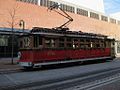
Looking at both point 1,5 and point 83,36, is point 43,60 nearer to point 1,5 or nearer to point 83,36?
point 83,36

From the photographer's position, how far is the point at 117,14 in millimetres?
110312

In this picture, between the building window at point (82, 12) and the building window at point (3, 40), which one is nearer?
the building window at point (3, 40)

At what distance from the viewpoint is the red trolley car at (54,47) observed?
23.1 meters

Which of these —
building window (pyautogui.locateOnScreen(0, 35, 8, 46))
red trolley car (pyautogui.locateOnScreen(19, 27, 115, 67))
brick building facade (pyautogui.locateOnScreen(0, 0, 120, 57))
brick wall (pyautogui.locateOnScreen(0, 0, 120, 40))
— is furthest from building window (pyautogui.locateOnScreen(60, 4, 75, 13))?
red trolley car (pyautogui.locateOnScreen(19, 27, 115, 67))

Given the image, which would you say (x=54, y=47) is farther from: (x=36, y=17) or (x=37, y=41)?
(x=36, y=17)

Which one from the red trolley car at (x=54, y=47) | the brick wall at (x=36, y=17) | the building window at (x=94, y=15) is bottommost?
the red trolley car at (x=54, y=47)

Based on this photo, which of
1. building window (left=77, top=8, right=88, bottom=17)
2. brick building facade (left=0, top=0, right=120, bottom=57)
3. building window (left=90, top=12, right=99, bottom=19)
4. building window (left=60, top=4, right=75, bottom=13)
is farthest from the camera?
building window (left=90, top=12, right=99, bottom=19)

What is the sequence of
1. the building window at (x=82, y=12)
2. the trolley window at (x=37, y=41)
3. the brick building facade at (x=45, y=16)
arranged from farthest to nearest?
the building window at (x=82, y=12) → the brick building facade at (x=45, y=16) → the trolley window at (x=37, y=41)

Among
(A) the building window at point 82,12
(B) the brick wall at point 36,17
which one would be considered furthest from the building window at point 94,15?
(A) the building window at point 82,12

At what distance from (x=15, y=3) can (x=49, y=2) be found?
1154 cm

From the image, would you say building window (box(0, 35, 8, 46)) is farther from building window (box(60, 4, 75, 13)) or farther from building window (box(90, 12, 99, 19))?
building window (box(90, 12, 99, 19))

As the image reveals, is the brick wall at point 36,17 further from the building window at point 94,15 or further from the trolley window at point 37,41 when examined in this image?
the trolley window at point 37,41

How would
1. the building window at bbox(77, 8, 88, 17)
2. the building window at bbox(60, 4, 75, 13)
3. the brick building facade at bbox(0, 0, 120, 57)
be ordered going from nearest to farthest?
the brick building facade at bbox(0, 0, 120, 57) → the building window at bbox(60, 4, 75, 13) → the building window at bbox(77, 8, 88, 17)

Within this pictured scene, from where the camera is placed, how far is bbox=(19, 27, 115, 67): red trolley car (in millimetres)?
23141
